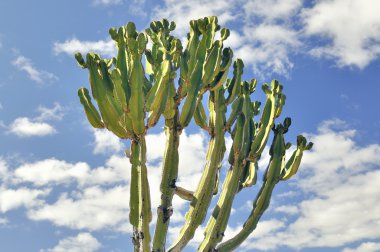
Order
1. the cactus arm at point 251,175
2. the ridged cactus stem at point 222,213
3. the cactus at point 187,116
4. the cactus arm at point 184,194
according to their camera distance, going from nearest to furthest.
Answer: the cactus at point 187,116 → the ridged cactus stem at point 222,213 → the cactus arm at point 184,194 → the cactus arm at point 251,175

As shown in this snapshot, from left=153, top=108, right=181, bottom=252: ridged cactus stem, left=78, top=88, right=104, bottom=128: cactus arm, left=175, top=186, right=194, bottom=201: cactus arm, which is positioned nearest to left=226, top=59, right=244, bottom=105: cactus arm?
left=153, top=108, right=181, bottom=252: ridged cactus stem

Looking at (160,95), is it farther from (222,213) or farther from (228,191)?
(222,213)

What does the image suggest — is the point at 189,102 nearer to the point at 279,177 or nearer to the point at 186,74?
the point at 186,74

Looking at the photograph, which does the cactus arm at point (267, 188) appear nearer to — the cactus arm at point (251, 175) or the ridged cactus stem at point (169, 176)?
the cactus arm at point (251, 175)

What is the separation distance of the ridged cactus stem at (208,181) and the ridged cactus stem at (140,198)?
0.53 metres

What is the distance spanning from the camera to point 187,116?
7.72 metres

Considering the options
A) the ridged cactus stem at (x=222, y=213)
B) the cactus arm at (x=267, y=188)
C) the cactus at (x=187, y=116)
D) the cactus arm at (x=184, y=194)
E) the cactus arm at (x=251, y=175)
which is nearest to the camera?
the cactus at (x=187, y=116)

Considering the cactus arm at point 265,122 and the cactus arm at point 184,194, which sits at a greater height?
the cactus arm at point 265,122

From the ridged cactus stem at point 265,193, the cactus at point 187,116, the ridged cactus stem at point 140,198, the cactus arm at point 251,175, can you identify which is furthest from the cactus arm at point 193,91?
the ridged cactus stem at point 265,193

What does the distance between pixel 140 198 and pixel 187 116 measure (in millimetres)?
1207

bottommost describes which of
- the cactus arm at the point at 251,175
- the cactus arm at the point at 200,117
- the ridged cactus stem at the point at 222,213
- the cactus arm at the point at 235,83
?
the ridged cactus stem at the point at 222,213

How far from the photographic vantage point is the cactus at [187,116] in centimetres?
723

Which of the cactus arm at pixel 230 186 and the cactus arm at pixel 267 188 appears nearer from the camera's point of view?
the cactus arm at pixel 230 186

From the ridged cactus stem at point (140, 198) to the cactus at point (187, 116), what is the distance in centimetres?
1
